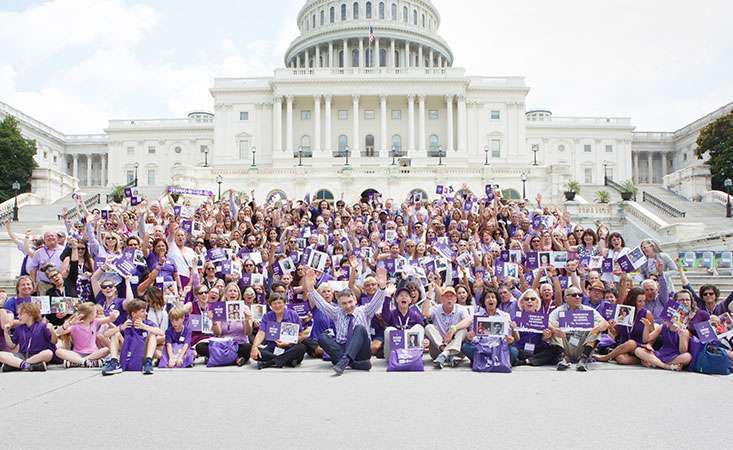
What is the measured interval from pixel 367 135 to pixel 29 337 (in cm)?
6352

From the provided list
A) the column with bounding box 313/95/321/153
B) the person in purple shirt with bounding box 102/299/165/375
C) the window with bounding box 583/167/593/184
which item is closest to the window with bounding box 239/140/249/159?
the column with bounding box 313/95/321/153

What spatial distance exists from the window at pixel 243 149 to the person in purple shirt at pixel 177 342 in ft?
207

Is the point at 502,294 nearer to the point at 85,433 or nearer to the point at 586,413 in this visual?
the point at 586,413

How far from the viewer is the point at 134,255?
36.1 ft

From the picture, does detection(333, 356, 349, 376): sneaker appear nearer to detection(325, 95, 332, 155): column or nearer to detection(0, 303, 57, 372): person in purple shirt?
detection(0, 303, 57, 372): person in purple shirt

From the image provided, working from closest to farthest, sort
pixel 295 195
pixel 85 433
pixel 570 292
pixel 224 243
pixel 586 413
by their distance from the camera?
pixel 85 433 → pixel 586 413 → pixel 570 292 → pixel 224 243 → pixel 295 195

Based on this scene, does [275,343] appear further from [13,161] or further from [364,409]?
A: [13,161]

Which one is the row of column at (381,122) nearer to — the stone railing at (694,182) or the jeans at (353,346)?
the stone railing at (694,182)

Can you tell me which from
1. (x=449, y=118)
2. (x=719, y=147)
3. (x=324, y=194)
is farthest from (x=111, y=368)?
(x=449, y=118)

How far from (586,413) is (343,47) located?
85.9 metres

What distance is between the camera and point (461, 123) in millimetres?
69438

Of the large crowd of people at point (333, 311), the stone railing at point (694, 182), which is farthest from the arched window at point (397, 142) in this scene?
the large crowd of people at point (333, 311)

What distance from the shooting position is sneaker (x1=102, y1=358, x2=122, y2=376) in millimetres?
9000

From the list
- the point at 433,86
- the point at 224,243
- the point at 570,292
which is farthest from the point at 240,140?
the point at 570,292
